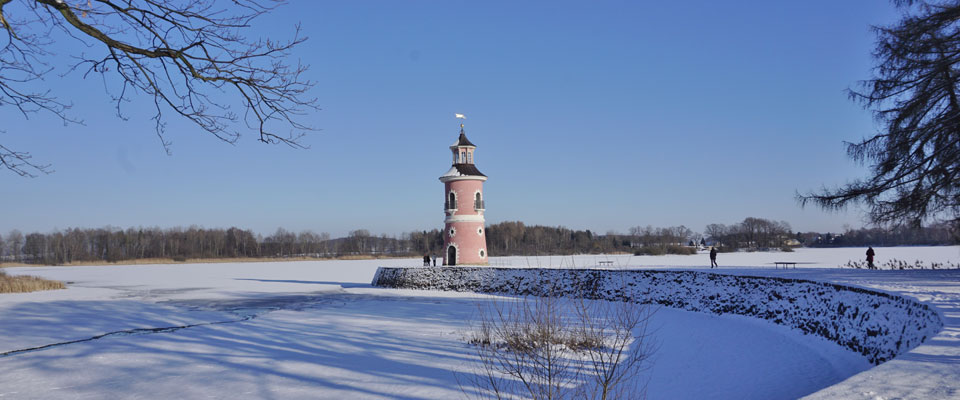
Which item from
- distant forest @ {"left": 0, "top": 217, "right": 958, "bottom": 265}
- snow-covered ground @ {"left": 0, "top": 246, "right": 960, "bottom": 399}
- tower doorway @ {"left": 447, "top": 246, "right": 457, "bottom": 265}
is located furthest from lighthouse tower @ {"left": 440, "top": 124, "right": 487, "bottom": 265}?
distant forest @ {"left": 0, "top": 217, "right": 958, "bottom": 265}

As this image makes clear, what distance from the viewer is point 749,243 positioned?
112 meters

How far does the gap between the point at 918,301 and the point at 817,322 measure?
3.46 m

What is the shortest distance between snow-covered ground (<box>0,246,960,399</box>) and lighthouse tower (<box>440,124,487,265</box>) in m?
12.8

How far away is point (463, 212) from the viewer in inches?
1228

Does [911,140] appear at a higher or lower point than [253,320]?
higher

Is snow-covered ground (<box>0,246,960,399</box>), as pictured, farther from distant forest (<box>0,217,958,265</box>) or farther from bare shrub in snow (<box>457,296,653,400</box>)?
distant forest (<box>0,217,958,265</box>)

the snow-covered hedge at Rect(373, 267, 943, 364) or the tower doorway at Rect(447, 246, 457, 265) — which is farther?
the tower doorway at Rect(447, 246, 457, 265)

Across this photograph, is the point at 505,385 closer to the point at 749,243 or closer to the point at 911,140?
the point at 911,140

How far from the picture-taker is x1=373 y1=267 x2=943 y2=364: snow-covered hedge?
10.2 metres

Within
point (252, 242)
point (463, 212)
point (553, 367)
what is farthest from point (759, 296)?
point (252, 242)

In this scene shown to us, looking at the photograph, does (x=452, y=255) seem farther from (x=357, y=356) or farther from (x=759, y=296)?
(x=357, y=356)

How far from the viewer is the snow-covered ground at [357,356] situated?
8.36m

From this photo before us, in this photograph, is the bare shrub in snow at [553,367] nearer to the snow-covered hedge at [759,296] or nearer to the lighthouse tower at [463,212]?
the snow-covered hedge at [759,296]

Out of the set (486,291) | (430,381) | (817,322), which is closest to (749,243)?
(486,291)
